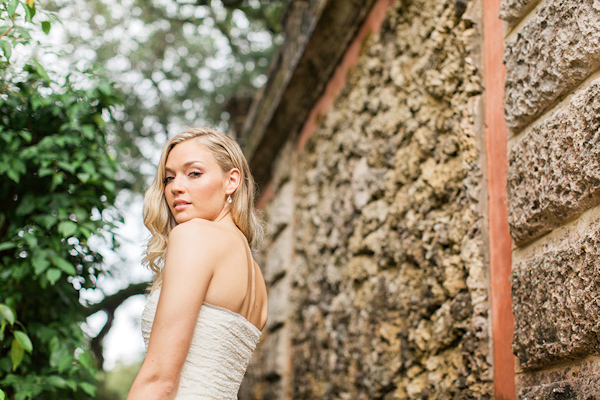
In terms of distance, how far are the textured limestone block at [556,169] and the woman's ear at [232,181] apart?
35.3 inches

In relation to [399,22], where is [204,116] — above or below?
below

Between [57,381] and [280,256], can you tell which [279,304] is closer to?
[280,256]

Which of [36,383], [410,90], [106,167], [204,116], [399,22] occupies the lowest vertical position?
[204,116]

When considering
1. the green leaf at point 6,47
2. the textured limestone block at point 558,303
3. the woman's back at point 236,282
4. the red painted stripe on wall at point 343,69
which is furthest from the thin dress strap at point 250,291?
the red painted stripe on wall at point 343,69

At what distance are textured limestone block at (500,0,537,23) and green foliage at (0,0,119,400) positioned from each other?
168 centimetres

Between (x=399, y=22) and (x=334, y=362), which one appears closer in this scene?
(x=399, y=22)

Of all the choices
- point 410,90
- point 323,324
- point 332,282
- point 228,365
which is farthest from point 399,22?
point 228,365

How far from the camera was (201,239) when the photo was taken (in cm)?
158

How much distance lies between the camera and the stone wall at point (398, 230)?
7.69 feet

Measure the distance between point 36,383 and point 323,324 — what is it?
2.07 meters

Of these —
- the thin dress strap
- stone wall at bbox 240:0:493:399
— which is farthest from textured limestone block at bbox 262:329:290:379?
the thin dress strap

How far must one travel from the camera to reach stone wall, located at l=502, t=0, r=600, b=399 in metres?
1.52

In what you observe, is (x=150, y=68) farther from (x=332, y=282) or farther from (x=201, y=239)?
(x=201, y=239)

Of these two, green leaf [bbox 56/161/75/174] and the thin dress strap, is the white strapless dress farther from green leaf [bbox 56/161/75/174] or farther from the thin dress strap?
green leaf [bbox 56/161/75/174]
